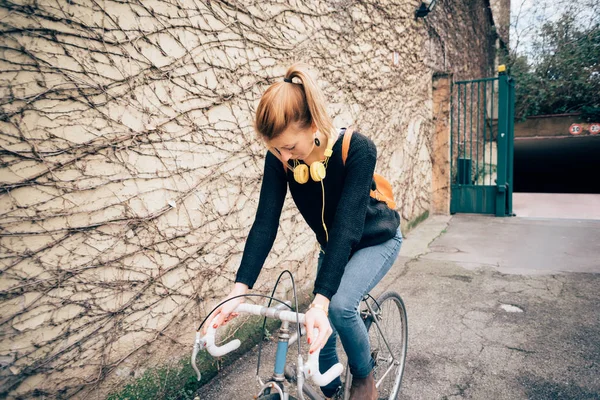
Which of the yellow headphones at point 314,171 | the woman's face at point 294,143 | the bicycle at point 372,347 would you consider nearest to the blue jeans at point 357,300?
the bicycle at point 372,347

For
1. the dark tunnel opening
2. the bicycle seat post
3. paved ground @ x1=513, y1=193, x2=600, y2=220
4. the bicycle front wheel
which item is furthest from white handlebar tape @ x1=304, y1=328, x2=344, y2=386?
the dark tunnel opening

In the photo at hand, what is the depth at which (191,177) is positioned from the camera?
8.09 feet

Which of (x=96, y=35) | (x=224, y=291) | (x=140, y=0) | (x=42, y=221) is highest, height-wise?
(x=140, y=0)

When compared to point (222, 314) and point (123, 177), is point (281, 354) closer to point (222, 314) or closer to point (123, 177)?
point (222, 314)

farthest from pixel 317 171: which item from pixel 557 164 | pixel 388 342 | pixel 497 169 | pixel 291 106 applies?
pixel 557 164

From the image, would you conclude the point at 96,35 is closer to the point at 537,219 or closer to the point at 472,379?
the point at 472,379

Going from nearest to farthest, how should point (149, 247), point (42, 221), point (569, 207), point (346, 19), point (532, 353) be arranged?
point (42, 221)
point (149, 247)
point (532, 353)
point (346, 19)
point (569, 207)

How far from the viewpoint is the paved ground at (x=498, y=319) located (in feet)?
7.81

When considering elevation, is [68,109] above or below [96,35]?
below

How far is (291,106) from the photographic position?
137 cm

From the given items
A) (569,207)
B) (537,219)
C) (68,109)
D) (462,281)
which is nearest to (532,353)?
(462,281)

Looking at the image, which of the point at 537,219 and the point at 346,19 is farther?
the point at 537,219

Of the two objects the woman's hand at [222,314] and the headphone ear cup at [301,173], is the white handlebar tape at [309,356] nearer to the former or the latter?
the woman's hand at [222,314]

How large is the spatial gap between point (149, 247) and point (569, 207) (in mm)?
7531
